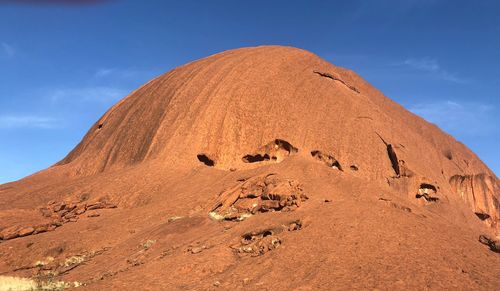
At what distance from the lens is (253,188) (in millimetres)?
20391

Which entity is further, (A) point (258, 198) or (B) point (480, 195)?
(B) point (480, 195)

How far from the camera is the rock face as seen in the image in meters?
14.6

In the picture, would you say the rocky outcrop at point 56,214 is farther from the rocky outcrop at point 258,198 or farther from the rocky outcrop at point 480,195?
the rocky outcrop at point 480,195

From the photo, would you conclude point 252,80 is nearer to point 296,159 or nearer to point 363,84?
point 296,159

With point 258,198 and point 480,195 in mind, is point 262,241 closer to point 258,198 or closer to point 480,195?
point 258,198

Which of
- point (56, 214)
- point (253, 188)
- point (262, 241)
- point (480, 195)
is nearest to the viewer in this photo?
point (262, 241)

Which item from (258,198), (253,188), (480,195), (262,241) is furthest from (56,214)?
(480,195)

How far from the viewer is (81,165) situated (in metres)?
30.9

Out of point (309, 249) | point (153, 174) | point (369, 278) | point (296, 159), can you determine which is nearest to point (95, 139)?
point (153, 174)

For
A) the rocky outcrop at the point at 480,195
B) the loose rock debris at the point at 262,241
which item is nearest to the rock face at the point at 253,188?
the loose rock debris at the point at 262,241

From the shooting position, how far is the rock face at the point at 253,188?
575 inches

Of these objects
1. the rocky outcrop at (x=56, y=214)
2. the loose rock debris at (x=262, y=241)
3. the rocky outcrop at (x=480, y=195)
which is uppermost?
the rocky outcrop at (x=480, y=195)

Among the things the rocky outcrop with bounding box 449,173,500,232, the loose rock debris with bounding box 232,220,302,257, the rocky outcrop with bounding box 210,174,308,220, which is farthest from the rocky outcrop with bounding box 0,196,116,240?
the rocky outcrop with bounding box 449,173,500,232

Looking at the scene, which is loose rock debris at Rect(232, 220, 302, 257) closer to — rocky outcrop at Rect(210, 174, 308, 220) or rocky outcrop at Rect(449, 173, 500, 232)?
rocky outcrop at Rect(210, 174, 308, 220)
